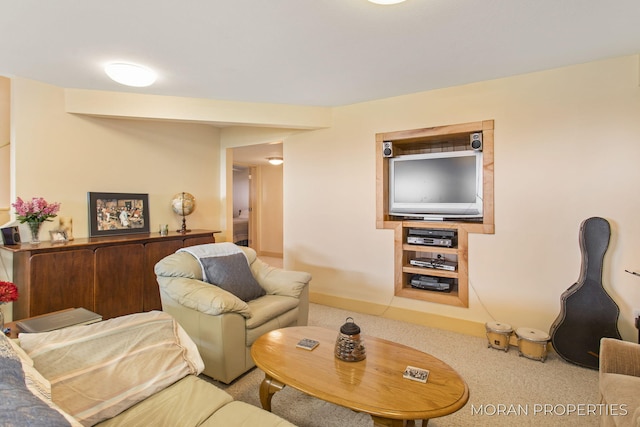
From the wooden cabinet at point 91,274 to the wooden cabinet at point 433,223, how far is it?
250cm

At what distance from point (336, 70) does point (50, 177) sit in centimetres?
304

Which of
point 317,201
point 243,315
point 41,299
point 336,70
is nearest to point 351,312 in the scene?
point 317,201

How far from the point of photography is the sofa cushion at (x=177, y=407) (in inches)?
47.5

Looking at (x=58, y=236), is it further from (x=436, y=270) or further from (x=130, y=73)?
(x=436, y=270)

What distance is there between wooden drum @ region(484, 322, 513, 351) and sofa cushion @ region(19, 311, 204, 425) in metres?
2.47

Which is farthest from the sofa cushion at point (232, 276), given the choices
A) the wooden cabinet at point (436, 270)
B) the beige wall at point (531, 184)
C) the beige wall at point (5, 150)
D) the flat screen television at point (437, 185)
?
the beige wall at point (5, 150)

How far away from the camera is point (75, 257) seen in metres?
2.93

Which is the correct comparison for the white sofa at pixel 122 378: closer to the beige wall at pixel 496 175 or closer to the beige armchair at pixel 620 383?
the beige armchair at pixel 620 383

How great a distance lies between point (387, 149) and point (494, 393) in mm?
2422

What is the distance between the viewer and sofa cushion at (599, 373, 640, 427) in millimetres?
1291

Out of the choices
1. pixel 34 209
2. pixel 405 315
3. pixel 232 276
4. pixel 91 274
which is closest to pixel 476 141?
pixel 405 315

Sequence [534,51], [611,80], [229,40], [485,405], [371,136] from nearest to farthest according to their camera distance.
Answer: [485,405] → [229,40] → [534,51] → [611,80] → [371,136]

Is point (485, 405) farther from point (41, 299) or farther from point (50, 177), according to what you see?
point (50, 177)

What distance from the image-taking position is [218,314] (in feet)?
7.06
